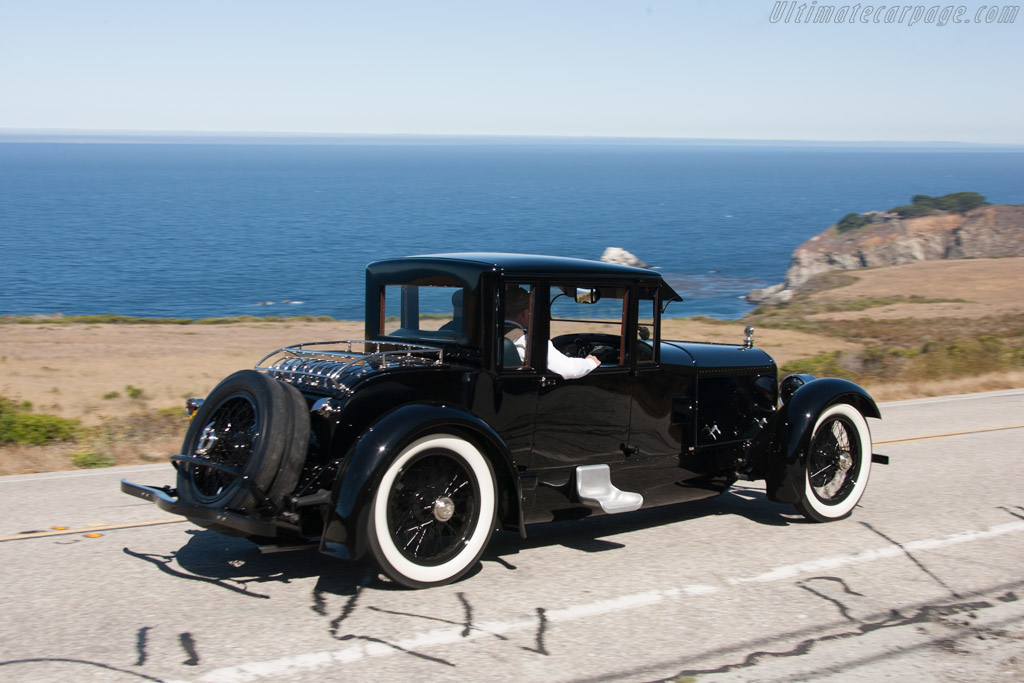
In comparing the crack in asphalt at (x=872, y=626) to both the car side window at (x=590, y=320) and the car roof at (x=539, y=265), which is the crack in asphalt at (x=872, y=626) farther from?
the car roof at (x=539, y=265)

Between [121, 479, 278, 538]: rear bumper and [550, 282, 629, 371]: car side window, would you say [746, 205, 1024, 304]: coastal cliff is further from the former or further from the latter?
[121, 479, 278, 538]: rear bumper

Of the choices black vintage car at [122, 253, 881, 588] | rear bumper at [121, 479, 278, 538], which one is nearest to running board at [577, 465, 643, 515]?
black vintage car at [122, 253, 881, 588]

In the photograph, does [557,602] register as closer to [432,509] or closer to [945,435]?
[432,509]

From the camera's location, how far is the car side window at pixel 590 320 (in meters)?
5.96

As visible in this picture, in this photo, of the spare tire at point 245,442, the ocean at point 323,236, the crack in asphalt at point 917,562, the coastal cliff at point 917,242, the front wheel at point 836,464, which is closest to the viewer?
the spare tire at point 245,442

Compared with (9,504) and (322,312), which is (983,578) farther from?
(322,312)

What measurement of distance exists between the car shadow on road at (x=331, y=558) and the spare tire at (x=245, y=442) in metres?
0.53

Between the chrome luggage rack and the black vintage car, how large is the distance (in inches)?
0.7

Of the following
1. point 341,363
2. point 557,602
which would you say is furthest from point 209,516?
point 557,602

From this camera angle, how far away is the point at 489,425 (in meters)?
5.42

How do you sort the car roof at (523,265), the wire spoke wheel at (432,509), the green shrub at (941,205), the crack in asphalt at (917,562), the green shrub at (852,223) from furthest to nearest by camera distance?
the green shrub at (941,205) < the green shrub at (852,223) < the car roof at (523,265) < the crack in asphalt at (917,562) < the wire spoke wheel at (432,509)

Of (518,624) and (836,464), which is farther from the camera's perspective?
(836,464)

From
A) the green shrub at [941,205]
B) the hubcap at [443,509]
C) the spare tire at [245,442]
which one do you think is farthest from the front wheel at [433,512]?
the green shrub at [941,205]

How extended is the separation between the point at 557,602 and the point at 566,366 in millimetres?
1458
